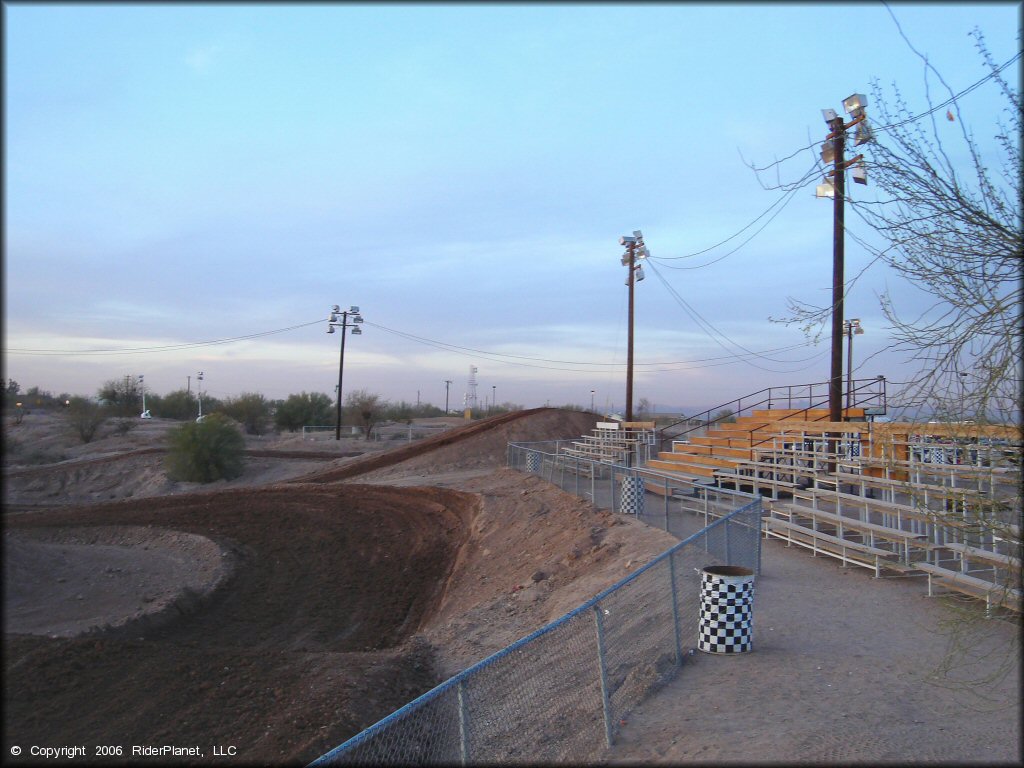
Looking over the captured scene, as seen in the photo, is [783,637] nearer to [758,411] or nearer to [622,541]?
[622,541]

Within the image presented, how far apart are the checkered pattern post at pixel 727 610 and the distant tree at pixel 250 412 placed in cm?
7206

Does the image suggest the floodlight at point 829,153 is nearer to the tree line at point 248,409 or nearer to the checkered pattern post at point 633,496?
the checkered pattern post at point 633,496

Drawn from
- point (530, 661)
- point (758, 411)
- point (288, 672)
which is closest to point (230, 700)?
point (288, 672)

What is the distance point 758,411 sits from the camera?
32.0m

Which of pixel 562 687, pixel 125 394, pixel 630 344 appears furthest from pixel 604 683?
pixel 125 394

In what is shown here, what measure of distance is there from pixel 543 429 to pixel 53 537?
23.9 metres

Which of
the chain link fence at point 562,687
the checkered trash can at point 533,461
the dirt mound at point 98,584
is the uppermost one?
the checkered trash can at point 533,461

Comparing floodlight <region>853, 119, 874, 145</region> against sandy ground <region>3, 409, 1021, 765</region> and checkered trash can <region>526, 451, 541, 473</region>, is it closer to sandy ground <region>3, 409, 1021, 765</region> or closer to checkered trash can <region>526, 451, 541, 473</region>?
sandy ground <region>3, 409, 1021, 765</region>

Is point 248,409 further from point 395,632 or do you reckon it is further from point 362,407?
point 395,632

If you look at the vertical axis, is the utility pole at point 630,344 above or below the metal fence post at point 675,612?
above

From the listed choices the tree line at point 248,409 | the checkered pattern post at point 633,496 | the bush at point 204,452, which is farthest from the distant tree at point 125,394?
the checkered pattern post at point 633,496

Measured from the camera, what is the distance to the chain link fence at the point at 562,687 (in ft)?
20.7

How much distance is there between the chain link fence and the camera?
630cm

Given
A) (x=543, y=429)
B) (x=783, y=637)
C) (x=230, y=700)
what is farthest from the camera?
(x=543, y=429)
